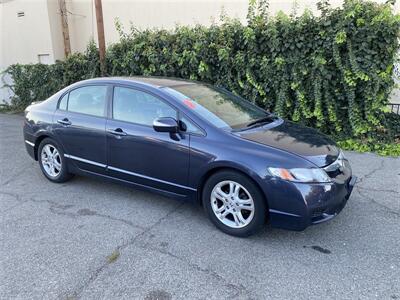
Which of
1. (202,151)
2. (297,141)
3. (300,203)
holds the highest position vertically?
(297,141)

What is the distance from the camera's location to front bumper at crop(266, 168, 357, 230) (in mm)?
2982

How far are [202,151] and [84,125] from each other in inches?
68.5

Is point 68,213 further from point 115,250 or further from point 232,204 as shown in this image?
point 232,204

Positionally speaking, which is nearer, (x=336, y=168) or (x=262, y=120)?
(x=336, y=168)

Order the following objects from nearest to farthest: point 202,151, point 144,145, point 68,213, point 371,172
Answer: point 202,151 < point 144,145 < point 68,213 < point 371,172

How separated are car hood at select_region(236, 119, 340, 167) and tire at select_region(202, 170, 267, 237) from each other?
43 centimetres

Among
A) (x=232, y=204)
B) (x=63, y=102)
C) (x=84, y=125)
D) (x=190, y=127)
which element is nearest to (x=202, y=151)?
(x=190, y=127)

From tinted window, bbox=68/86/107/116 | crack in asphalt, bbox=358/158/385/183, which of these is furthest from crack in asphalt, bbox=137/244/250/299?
crack in asphalt, bbox=358/158/385/183

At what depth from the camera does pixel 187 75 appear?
7887mm

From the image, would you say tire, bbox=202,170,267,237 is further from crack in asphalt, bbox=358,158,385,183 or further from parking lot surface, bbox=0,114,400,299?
crack in asphalt, bbox=358,158,385,183

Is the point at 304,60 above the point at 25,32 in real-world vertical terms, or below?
above

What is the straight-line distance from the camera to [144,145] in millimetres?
3764

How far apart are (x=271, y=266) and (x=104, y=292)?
4.42ft

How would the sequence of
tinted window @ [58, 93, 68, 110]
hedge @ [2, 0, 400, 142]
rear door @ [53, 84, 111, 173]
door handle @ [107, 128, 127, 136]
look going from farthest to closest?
hedge @ [2, 0, 400, 142] → tinted window @ [58, 93, 68, 110] → rear door @ [53, 84, 111, 173] → door handle @ [107, 128, 127, 136]
